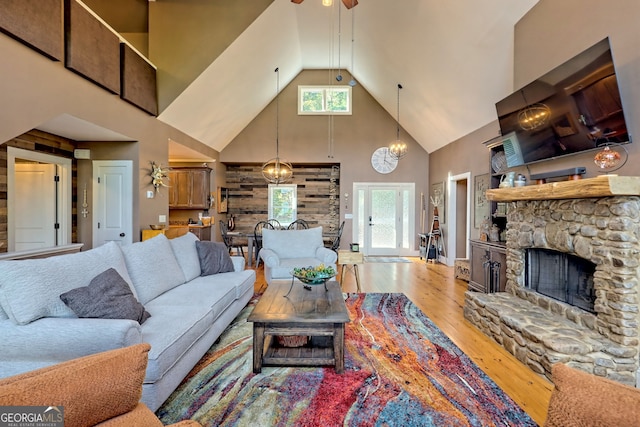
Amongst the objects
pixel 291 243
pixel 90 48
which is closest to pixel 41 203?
pixel 90 48

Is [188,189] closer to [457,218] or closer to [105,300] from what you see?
[105,300]

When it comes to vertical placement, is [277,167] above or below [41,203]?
above

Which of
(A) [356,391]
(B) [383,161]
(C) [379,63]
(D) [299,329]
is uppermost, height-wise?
(C) [379,63]

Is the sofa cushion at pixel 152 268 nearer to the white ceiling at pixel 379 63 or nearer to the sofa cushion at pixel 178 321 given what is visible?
the sofa cushion at pixel 178 321

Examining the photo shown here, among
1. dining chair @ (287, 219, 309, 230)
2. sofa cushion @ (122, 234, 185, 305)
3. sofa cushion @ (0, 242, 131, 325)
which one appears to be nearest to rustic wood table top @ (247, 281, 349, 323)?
sofa cushion @ (122, 234, 185, 305)

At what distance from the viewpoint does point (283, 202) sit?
8.64 metres

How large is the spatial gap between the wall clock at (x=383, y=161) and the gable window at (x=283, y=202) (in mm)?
2297

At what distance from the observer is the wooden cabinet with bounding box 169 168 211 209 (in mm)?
7422

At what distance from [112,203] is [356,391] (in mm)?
4615

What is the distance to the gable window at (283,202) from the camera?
28.2 feet

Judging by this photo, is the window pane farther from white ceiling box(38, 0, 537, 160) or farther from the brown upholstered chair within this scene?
the brown upholstered chair

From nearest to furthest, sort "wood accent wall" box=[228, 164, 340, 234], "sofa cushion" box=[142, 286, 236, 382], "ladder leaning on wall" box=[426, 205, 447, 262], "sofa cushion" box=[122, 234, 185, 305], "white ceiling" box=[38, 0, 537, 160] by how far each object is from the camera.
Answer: "sofa cushion" box=[142, 286, 236, 382] → "sofa cushion" box=[122, 234, 185, 305] → "white ceiling" box=[38, 0, 537, 160] → "ladder leaning on wall" box=[426, 205, 447, 262] → "wood accent wall" box=[228, 164, 340, 234]

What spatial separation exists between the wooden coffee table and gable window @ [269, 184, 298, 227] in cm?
602

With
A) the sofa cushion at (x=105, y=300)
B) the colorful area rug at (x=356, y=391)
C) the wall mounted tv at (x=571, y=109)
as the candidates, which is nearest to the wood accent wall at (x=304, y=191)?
the wall mounted tv at (x=571, y=109)
